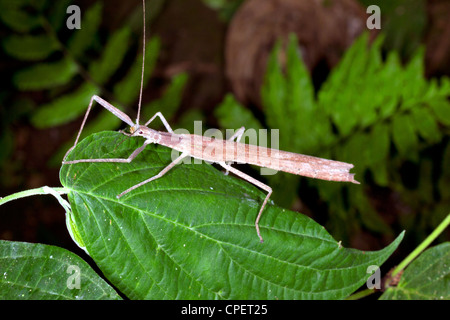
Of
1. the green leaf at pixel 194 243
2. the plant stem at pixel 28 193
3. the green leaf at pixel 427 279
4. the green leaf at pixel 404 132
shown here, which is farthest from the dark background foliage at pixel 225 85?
the plant stem at pixel 28 193

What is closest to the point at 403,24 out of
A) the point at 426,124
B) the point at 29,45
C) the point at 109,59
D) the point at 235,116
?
the point at 426,124

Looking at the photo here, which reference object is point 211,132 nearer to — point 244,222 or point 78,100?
point 78,100

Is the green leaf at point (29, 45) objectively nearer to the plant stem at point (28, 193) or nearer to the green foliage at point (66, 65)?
the green foliage at point (66, 65)

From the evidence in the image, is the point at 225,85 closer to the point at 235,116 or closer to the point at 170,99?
the point at 170,99

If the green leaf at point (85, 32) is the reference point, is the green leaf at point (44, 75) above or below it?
below

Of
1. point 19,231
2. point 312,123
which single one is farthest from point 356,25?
point 19,231
